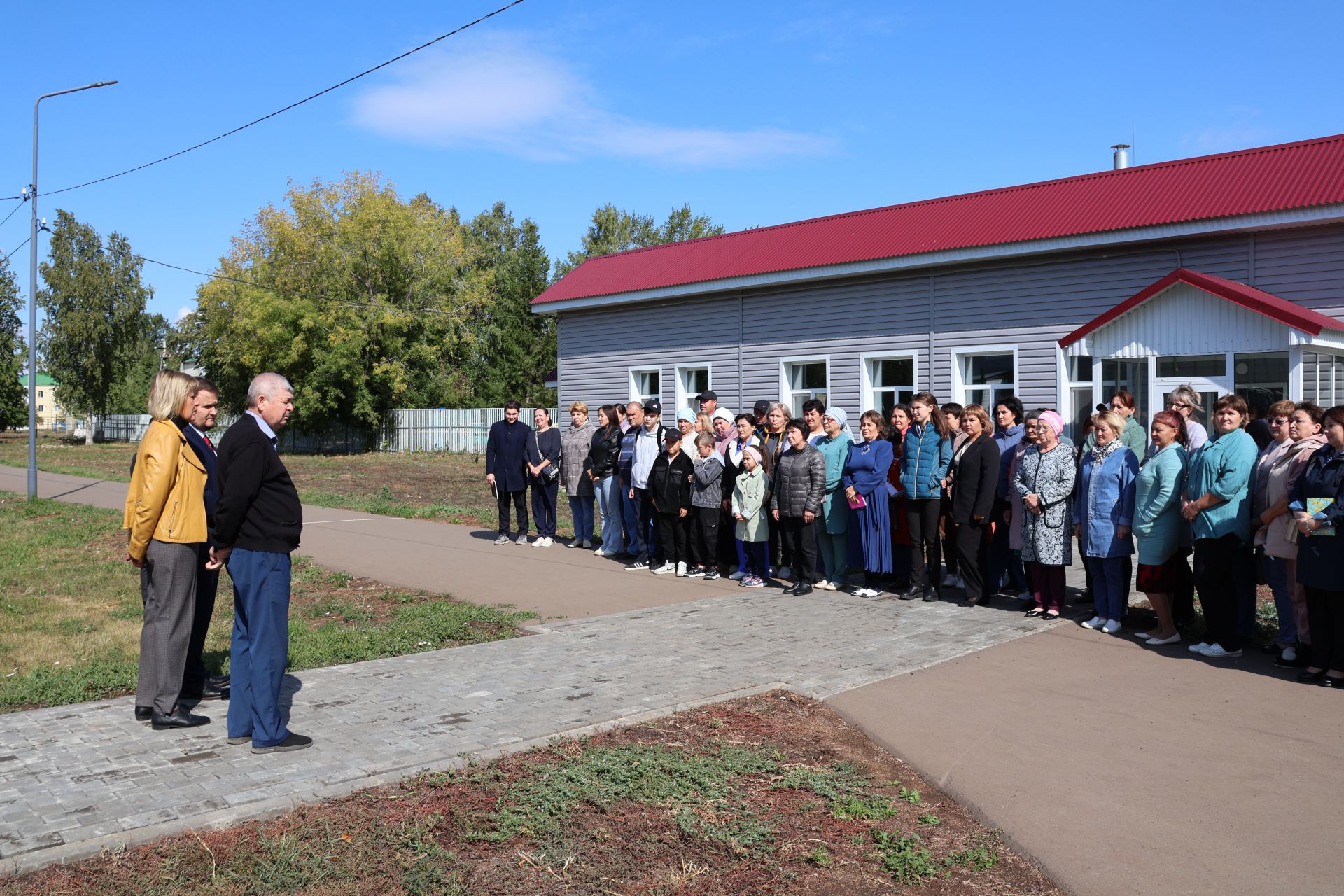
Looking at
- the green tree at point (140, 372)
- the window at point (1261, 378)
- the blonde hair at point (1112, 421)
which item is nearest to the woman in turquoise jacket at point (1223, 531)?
the blonde hair at point (1112, 421)

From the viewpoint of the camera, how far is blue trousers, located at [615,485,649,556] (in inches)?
509

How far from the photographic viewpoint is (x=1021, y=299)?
56.5 feet

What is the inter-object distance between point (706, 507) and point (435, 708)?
554cm

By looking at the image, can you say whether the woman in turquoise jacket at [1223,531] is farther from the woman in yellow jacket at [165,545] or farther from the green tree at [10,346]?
the green tree at [10,346]

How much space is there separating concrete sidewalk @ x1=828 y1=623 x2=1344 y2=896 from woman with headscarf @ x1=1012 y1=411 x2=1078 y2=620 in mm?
1220

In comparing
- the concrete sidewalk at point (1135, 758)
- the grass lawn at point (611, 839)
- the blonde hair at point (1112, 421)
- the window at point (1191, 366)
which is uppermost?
the window at point (1191, 366)

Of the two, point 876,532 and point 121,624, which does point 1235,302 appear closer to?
point 876,532

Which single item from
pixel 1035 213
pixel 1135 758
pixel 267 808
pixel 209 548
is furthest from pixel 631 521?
pixel 1035 213

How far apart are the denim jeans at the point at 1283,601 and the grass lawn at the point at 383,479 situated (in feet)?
33.3

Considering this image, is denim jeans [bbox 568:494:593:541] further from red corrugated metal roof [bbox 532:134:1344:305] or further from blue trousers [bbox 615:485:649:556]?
red corrugated metal roof [bbox 532:134:1344:305]

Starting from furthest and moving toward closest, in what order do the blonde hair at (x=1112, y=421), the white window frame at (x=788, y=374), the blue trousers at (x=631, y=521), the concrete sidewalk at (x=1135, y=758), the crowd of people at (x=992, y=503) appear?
the white window frame at (x=788, y=374) < the blue trousers at (x=631, y=521) < the blonde hair at (x=1112, y=421) < the crowd of people at (x=992, y=503) < the concrete sidewalk at (x=1135, y=758)

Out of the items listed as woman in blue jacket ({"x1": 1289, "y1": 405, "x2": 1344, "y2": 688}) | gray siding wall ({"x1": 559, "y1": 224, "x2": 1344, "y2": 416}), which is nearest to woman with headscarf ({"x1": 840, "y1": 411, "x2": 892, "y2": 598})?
woman in blue jacket ({"x1": 1289, "y1": 405, "x2": 1344, "y2": 688})

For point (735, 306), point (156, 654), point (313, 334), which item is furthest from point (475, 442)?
point (156, 654)

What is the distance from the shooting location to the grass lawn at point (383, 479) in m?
19.3
